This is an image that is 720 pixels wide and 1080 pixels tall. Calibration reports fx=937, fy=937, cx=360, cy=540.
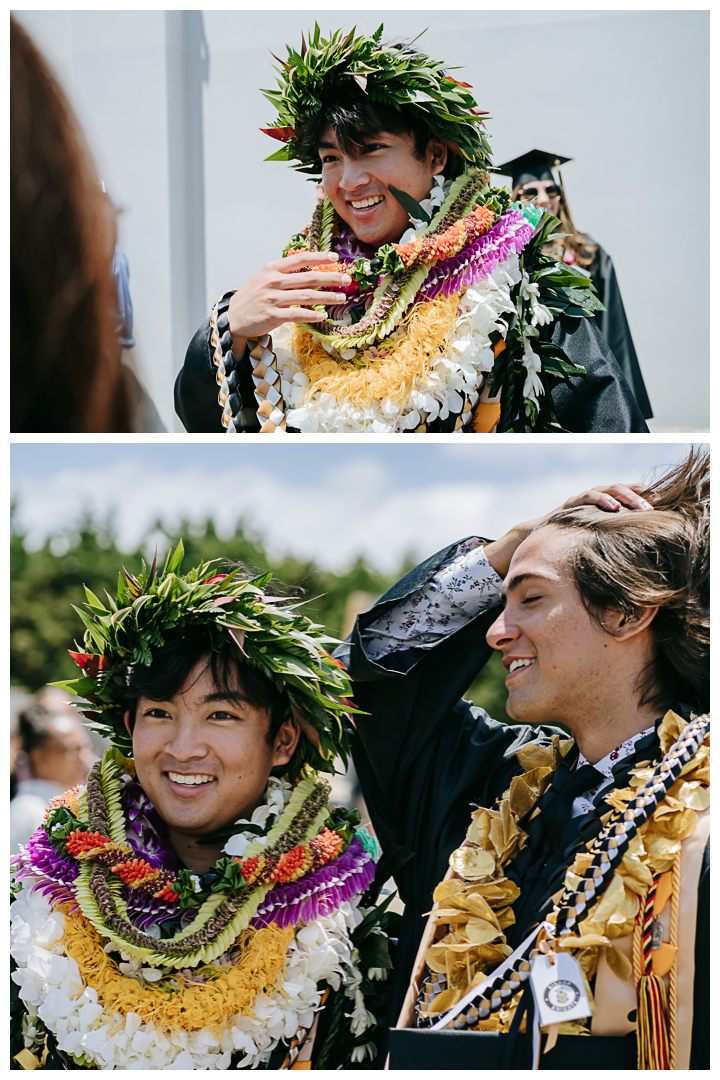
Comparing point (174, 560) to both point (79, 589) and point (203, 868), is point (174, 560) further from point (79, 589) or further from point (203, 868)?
point (79, 589)

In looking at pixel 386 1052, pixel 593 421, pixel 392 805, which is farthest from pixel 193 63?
pixel 386 1052

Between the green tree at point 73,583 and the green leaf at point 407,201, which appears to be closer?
the green leaf at point 407,201

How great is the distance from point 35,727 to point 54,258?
5.80 m

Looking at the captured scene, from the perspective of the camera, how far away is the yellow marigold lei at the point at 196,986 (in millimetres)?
2537

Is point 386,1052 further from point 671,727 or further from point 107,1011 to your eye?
point 671,727

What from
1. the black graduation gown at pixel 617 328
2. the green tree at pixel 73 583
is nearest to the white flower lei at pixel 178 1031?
the black graduation gown at pixel 617 328

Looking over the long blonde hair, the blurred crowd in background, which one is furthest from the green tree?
the long blonde hair

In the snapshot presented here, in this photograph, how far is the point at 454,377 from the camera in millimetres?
2801

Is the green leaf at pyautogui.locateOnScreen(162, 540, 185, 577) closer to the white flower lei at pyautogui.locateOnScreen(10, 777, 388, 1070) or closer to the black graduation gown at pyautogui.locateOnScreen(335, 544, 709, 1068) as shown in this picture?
the black graduation gown at pyautogui.locateOnScreen(335, 544, 709, 1068)

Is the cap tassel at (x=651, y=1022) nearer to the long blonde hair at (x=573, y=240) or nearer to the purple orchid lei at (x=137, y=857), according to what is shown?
the purple orchid lei at (x=137, y=857)

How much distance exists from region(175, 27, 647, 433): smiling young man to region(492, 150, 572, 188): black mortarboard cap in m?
2.23

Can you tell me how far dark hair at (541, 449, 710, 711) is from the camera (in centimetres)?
261

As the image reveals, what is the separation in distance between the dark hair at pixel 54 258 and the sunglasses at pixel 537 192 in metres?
4.19

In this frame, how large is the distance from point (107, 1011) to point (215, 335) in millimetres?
2003
